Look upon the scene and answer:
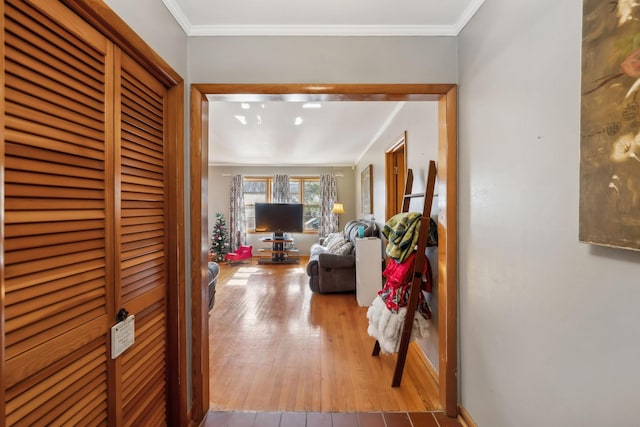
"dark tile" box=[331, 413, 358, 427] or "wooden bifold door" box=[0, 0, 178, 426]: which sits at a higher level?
"wooden bifold door" box=[0, 0, 178, 426]

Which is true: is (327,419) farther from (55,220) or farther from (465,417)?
(55,220)

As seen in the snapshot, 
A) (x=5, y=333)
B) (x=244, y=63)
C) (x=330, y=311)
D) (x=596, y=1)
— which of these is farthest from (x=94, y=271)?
(x=330, y=311)

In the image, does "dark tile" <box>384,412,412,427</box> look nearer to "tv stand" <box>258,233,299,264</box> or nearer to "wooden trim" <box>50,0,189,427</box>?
"wooden trim" <box>50,0,189,427</box>

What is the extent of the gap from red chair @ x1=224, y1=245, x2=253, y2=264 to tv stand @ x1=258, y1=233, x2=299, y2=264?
278 millimetres

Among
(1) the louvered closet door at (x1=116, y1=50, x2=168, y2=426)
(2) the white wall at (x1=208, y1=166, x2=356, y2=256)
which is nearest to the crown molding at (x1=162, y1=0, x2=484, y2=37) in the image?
(1) the louvered closet door at (x1=116, y1=50, x2=168, y2=426)

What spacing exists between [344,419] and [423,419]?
0.47 m

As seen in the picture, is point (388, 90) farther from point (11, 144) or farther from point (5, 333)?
point (5, 333)

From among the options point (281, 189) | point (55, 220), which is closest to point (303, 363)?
point (55, 220)

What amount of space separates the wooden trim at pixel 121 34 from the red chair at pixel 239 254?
5.68 meters

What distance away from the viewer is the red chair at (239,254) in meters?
6.73

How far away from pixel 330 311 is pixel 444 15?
305 cm

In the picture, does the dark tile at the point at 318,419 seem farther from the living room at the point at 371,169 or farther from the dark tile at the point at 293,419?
the living room at the point at 371,169

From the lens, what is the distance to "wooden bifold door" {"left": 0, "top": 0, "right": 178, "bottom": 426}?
2.46ft

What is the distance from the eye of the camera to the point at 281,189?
290 inches
